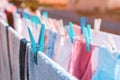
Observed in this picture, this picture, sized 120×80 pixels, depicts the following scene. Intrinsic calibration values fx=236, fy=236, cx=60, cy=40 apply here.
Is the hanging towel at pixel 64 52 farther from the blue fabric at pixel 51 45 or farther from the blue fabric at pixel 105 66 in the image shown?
the blue fabric at pixel 105 66

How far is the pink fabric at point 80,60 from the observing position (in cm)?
78

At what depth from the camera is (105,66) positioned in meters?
0.67

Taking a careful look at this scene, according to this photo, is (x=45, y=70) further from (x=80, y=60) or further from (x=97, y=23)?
A: (x=97, y=23)

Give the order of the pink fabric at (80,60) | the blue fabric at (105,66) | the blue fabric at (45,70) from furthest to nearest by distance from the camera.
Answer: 1. the pink fabric at (80,60)
2. the blue fabric at (105,66)
3. the blue fabric at (45,70)

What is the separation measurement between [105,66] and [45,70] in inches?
8.1

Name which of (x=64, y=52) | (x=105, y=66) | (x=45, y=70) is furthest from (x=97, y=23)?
(x=45, y=70)

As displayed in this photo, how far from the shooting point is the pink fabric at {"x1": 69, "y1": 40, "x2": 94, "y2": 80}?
78 cm

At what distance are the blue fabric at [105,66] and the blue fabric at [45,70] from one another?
173mm

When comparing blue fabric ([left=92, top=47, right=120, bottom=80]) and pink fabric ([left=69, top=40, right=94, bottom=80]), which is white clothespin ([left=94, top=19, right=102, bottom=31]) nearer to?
pink fabric ([left=69, top=40, right=94, bottom=80])

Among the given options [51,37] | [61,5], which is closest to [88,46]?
[51,37]

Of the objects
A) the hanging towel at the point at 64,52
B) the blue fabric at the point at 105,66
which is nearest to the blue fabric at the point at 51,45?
the hanging towel at the point at 64,52

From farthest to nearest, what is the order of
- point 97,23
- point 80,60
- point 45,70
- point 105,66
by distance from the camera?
point 97,23 < point 80,60 < point 105,66 < point 45,70

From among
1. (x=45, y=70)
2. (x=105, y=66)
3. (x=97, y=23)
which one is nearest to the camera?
(x=45, y=70)

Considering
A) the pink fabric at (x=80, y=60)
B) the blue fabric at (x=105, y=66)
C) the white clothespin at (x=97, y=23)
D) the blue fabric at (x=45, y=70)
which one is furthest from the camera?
the white clothespin at (x=97, y=23)
